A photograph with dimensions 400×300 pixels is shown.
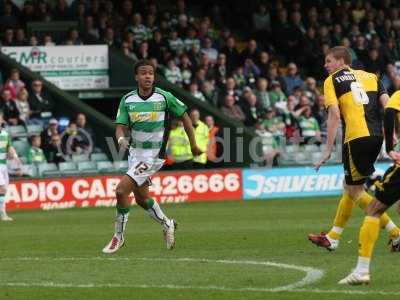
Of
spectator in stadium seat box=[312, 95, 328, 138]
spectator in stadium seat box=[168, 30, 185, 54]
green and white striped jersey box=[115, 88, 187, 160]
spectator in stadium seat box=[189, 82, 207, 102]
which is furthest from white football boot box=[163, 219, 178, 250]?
spectator in stadium seat box=[168, 30, 185, 54]

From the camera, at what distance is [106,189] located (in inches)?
962

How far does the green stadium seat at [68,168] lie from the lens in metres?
24.5

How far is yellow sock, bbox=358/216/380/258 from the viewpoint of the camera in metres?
9.83

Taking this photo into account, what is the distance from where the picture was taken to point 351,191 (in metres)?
12.7

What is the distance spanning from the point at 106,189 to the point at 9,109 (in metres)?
2.76

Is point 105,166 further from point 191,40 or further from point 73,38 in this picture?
point 191,40

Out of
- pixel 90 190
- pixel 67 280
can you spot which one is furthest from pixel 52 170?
pixel 67 280

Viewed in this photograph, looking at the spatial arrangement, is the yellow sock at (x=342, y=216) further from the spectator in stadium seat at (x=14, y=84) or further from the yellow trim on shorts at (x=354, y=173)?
the spectator in stadium seat at (x=14, y=84)

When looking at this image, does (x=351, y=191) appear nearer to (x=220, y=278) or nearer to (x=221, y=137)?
(x=220, y=278)

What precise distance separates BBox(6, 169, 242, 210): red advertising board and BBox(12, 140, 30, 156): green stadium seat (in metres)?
1.27

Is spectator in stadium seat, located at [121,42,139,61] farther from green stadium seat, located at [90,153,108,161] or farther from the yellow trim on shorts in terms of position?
the yellow trim on shorts

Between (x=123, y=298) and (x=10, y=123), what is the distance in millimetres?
15752

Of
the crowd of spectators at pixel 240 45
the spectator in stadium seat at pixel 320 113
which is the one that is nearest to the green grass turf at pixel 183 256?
the crowd of spectators at pixel 240 45

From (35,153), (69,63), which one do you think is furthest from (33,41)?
(35,153)
